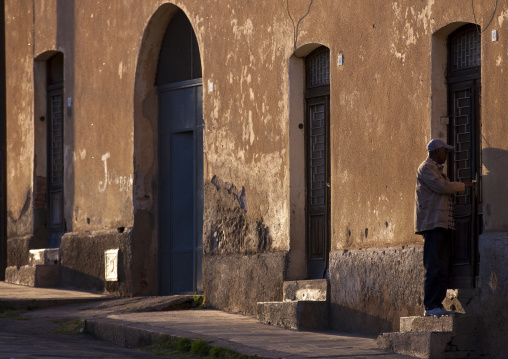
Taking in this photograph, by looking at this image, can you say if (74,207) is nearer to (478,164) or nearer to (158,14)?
(158,14)

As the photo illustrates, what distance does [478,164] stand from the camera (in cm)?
954

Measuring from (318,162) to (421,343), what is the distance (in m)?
3.53

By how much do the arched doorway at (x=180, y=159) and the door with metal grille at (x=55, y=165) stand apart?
2618mm

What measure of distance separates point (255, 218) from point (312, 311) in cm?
188

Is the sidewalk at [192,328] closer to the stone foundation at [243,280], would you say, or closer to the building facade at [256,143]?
the stone foundation at [243,280]

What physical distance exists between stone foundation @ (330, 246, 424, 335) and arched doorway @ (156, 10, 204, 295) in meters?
3.45

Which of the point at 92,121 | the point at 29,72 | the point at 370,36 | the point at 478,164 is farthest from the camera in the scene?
the point at 29,72

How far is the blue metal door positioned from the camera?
46.1 ft

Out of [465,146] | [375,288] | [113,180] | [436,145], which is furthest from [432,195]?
[113,180]

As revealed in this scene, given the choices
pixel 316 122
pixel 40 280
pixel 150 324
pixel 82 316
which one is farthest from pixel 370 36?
pixel 40 280

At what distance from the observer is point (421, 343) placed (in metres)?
8.74

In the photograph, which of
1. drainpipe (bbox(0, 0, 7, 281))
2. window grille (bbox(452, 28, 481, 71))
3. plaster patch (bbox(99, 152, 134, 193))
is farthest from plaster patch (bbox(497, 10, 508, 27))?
drainpipe (bbox(0, 0, 7, 281))

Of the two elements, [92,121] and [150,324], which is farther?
[92,121]

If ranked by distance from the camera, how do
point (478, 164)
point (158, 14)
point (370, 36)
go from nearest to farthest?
point (478, 164) < point (370, 36) < point (158, 14)
